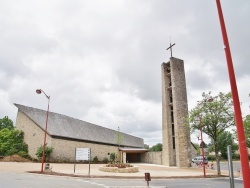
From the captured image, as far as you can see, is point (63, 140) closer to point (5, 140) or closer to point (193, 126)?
point (5, 140)

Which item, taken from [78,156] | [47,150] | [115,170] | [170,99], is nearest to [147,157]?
[170,99]

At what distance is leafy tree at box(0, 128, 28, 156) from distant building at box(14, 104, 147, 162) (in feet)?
2.74

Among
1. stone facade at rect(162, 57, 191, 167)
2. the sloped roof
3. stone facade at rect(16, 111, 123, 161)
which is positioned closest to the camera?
stone facade at rect(16, 111, 123, 161)

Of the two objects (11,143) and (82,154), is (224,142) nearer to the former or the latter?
(11,143)

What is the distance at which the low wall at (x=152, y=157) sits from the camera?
154ft

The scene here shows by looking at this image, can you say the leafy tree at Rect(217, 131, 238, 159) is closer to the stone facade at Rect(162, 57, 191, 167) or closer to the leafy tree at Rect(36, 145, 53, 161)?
the stone facade at Rect(162, 57, 191, 167)

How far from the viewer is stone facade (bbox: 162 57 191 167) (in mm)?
39938

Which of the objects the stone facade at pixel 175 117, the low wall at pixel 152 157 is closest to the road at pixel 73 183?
the stone facade at pixel 175 117

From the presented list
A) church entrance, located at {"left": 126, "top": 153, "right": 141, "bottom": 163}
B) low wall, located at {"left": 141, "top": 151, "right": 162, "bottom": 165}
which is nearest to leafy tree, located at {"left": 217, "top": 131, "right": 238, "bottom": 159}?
church entrance, located at {"left": 126, "top": 153, "right": 141, "bottom": 163}

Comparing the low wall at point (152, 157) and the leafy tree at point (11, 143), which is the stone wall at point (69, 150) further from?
the low wall at point (152, 157)

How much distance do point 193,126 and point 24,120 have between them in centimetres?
2833

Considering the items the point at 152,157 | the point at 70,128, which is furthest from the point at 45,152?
the point at 152,157

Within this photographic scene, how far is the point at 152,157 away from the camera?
4959 centimetres

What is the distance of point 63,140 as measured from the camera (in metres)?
40.7
